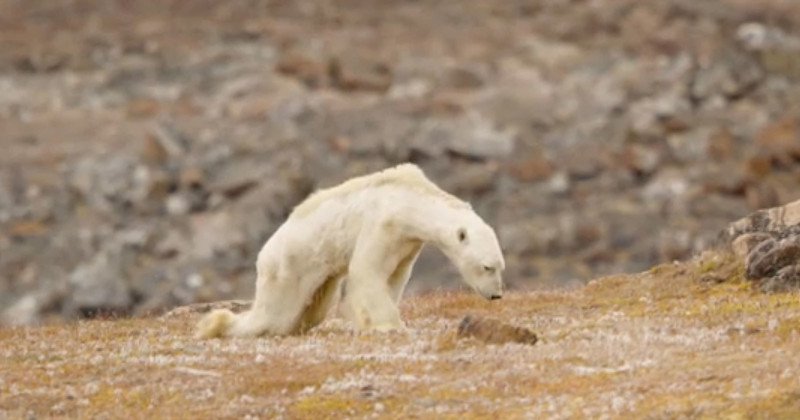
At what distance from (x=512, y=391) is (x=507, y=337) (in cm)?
331

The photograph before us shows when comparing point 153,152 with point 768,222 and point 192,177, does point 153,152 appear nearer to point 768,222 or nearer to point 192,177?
point 192,177

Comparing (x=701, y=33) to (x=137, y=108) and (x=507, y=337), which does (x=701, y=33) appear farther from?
(x=507, y=337)

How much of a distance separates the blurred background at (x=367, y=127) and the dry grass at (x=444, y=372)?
3957 cm

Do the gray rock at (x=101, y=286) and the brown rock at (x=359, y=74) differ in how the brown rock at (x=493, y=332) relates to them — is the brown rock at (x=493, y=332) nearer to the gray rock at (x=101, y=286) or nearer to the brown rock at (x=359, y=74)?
the gray rock at (x=101, y=286)

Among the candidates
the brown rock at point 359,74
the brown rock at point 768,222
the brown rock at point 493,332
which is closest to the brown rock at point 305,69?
the brown rock at point 359,74

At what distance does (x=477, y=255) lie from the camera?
97.6ft

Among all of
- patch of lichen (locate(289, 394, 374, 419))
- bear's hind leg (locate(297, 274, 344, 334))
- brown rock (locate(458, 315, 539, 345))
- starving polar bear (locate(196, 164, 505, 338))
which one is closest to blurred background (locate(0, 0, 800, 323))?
bear's hind leg (locate(297, 274, 344, 334))

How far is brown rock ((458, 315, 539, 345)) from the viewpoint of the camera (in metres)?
27.2

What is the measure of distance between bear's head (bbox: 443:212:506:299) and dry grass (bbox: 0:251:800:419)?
0.91m

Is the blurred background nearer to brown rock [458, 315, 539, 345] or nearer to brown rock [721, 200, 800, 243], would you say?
brown rock [721, 200, 800, 243]

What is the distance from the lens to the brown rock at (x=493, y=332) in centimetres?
2716

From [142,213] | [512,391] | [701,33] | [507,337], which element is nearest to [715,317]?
[507,337]

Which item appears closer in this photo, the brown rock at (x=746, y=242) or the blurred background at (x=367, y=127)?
the brown rock at (x=746, y=242)

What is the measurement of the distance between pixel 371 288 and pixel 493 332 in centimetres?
311
